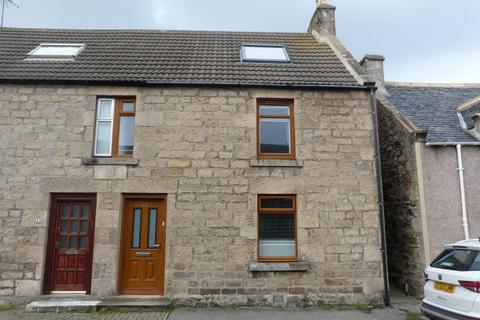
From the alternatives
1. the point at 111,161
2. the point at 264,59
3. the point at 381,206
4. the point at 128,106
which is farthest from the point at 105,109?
the point at 381,206

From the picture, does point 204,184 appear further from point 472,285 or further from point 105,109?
point 472,285

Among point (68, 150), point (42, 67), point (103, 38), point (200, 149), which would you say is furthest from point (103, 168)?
point (103, 38)

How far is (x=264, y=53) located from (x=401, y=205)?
5.89m

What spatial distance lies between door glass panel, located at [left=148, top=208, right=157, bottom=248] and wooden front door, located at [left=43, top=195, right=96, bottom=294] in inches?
51.2

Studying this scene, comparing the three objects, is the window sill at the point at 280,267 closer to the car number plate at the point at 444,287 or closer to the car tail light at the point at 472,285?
the car number plate at the point at 444,287

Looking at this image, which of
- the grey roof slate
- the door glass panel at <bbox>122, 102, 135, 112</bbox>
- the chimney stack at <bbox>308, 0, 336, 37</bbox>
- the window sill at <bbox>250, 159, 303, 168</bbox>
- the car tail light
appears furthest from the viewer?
the chimney stack at <bbox>308, 0, 336, 37</bbox>

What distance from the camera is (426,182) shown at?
27.8 ft

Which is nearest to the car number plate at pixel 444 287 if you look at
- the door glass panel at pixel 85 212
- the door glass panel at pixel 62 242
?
the door glass panel at pixel 85 212

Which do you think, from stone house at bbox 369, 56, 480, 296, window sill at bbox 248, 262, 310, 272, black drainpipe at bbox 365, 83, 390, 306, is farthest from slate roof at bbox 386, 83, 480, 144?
window sill at bbox 248, 262, 310, 272

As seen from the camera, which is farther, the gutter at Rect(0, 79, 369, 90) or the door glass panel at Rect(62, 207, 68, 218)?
the gutter at Rect(0, 79, 369, 90)

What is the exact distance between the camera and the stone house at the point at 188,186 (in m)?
7.75

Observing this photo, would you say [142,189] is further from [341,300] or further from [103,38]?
[103,38]

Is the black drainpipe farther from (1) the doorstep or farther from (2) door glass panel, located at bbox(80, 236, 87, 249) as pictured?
(2) door glass panel, located at bbox(80, 236, 87, 249)

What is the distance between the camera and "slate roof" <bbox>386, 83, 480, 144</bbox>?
896 cm
